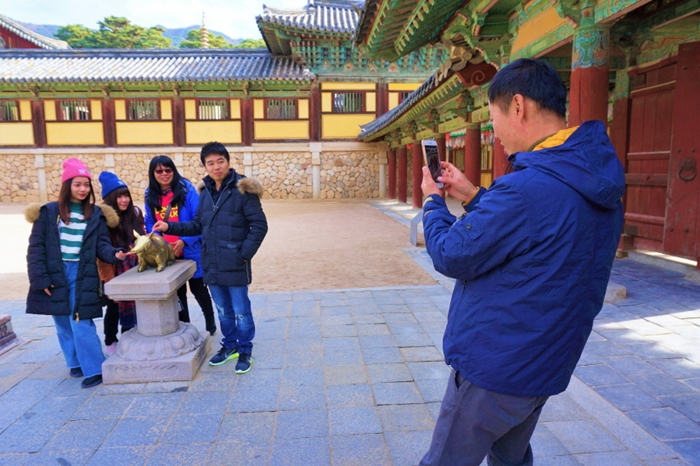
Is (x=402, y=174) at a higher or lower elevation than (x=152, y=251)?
higher

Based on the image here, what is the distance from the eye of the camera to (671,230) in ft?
19.2

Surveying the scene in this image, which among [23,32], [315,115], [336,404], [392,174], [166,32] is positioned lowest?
[336,404]

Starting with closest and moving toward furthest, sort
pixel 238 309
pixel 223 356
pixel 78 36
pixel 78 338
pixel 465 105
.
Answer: pixel 78 338
pixel 238 309
pixel 223 356
pixel 465 105
pixel 78 36

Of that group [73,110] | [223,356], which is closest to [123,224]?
[223,356]

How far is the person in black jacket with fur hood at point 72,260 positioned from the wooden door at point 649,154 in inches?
261

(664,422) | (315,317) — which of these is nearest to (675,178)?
(664,422)

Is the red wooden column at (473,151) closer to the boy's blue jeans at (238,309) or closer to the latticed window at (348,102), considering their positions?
the boy's blue jeans at (238,309)

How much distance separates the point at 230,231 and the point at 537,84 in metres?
2.49

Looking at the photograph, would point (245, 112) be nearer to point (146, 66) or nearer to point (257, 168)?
point (257, 168)

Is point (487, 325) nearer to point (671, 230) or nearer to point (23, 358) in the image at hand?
point (23, 358)

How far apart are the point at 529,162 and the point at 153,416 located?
264cm

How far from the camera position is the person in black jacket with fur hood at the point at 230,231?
3.32 metres

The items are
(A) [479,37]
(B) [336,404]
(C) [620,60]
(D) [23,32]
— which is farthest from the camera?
(D) [23,32]

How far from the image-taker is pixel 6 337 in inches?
154
